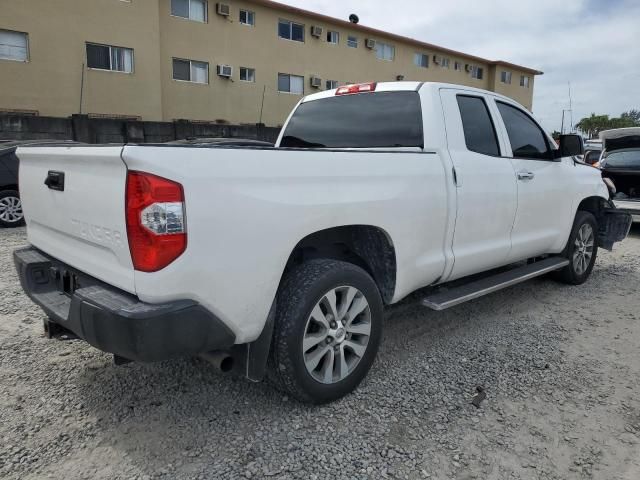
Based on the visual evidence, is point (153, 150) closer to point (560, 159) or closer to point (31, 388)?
point (31, 388)

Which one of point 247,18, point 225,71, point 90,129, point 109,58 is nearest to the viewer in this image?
point 90,129

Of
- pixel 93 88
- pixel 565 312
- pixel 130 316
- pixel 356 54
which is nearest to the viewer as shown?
pixel 130 316

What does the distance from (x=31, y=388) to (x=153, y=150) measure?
6.15 ft

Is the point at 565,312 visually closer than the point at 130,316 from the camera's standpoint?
No

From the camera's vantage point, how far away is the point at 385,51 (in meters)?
28.9

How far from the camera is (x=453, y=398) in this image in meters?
3.00

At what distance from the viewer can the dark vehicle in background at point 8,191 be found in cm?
855

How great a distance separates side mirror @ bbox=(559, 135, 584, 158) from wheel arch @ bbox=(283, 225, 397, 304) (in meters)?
2.53

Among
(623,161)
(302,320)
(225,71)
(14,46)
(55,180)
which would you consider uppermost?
(225,71)

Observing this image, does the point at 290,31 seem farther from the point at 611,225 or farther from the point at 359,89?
the point at 359,89

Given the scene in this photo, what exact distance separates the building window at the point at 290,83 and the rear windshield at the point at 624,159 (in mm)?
17643

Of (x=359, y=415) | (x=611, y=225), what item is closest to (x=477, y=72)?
(x=611, y=225)

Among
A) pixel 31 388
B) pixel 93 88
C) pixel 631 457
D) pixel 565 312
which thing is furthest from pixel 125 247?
pixel 93 88

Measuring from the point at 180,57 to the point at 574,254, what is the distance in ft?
63.9
